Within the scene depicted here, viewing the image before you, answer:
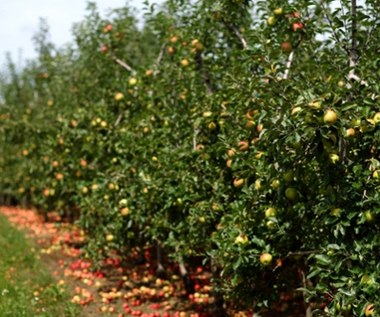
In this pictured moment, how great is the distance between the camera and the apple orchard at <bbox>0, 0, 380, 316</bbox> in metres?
3.69

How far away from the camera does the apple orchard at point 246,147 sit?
12.1 feet

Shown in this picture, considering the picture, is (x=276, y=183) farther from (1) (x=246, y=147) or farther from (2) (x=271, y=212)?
(1) (x=246, y=147)

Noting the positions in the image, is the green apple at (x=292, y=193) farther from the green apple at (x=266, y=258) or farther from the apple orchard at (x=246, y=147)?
the green apple at (x=266, y=258)

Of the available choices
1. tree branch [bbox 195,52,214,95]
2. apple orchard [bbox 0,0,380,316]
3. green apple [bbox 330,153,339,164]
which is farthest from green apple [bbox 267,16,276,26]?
green apple [bbox 330,153,339,164]

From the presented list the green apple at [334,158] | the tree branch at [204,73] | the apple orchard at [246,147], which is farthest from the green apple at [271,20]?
the green apple at [334,158]

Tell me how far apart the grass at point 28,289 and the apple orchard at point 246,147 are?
0.84 metres

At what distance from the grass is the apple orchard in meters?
0.84

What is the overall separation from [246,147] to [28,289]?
14.4ft

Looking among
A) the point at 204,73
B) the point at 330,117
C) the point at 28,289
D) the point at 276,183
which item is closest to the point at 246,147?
the point at 276,183

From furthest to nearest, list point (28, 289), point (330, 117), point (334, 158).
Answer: point (28, 289) → point (334, 158) → point (330, 117)

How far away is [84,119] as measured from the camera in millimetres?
9000

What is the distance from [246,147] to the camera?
470 cm

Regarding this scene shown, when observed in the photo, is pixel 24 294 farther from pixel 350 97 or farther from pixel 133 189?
pixel 350 97

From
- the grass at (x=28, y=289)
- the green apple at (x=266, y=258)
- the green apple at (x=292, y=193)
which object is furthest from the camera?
the grass at (x=28, y=289)
